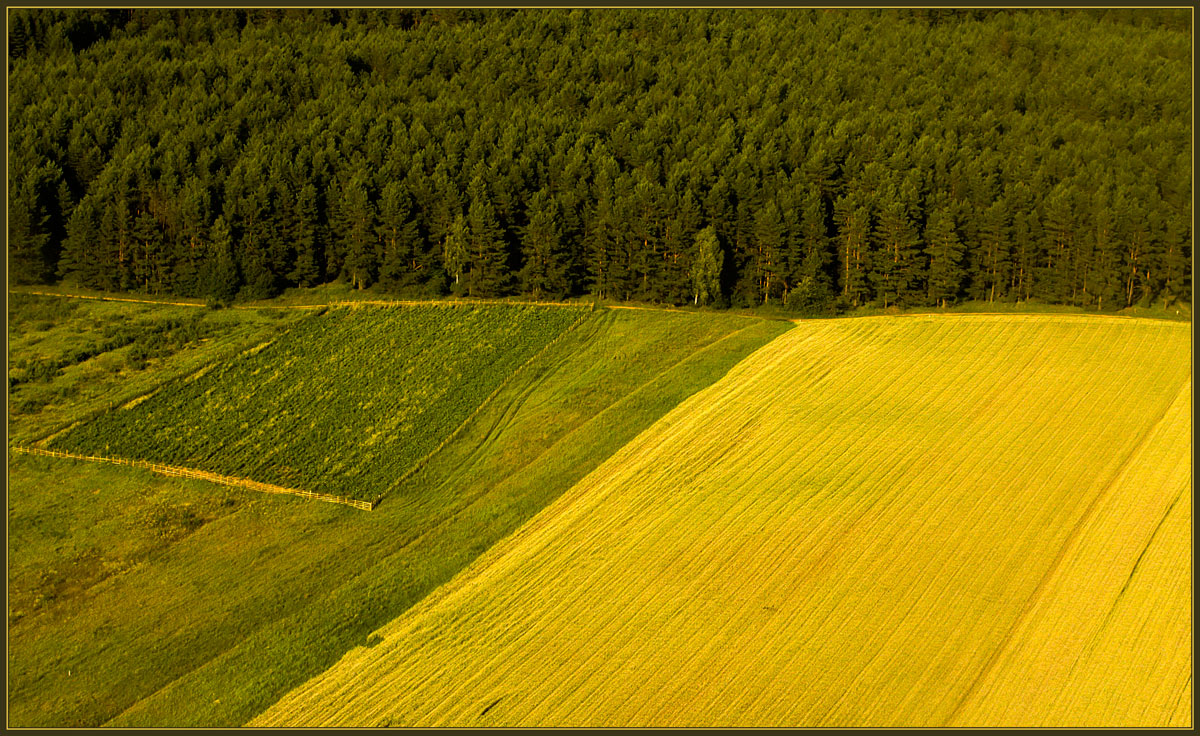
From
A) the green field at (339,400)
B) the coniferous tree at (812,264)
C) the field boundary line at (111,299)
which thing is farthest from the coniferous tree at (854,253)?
the field boundary line at (111,299)

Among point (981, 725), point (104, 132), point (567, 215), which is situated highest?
point (104, 132)

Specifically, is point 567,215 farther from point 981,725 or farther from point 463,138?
point 981,725

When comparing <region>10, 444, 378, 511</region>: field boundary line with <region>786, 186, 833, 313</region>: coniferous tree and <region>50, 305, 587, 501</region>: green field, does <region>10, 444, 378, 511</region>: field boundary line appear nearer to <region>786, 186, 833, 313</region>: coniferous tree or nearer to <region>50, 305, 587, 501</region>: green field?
<region>50, 305, 587, 501</region>: green field

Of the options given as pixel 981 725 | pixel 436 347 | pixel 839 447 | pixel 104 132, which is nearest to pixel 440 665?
pixel 981 725

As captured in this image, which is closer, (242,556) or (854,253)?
(242,556)

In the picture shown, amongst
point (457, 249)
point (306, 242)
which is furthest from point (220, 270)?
point (457, 249)

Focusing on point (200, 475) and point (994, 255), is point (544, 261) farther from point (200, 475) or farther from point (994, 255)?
point (200, 475)
